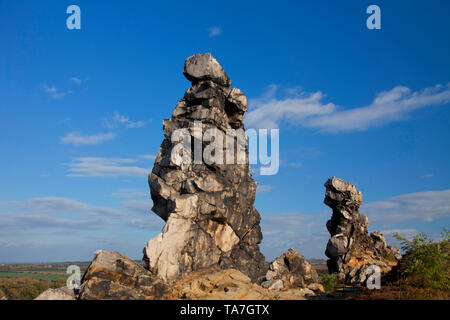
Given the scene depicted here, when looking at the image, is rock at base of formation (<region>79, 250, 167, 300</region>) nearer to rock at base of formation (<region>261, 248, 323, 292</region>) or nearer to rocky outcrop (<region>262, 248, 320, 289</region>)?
rock at base of formation (<region>261, 248, 323, 292</region>)

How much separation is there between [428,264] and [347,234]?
20.6 m

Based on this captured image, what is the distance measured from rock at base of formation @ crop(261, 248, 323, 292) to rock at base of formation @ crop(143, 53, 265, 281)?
5.88ft

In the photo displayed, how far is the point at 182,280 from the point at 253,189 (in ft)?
48.7

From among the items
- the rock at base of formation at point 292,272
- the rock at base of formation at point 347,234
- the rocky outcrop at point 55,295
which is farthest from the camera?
the rock at base of formation at point 347,234

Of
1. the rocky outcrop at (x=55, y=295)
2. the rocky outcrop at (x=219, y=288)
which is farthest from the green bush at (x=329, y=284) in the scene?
the rocky outcrop at (x=55, y=295)

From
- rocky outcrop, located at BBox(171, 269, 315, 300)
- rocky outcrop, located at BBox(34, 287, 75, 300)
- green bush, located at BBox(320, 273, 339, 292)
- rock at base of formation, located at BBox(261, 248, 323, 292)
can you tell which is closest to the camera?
rocky outcrop, located at BBox(34, 287, 75, 300)

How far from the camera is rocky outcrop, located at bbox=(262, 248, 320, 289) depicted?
3769 cm

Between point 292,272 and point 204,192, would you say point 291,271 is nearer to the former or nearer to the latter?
point 292,272

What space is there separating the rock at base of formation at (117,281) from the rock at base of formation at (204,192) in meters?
1.55

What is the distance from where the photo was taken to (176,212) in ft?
101

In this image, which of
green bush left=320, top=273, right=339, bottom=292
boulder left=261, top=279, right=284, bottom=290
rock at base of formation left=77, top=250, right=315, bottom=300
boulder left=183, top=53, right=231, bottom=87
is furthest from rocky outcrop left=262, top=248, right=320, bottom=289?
boulder left=183, top=53, right=231, bottom=87

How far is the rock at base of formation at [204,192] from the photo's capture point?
30016mm

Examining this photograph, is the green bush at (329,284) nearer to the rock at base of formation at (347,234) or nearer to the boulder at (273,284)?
the rock at base of formation at (347,234)
